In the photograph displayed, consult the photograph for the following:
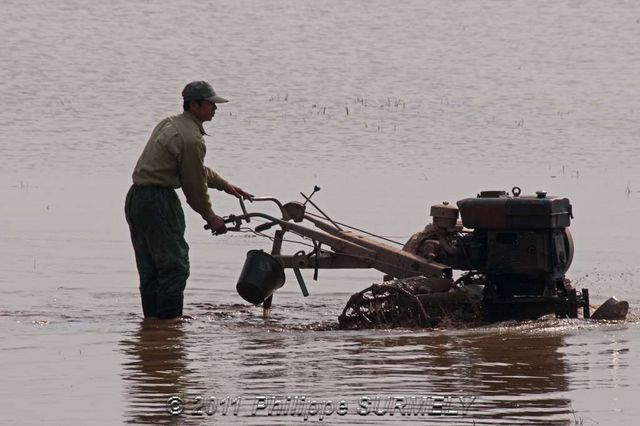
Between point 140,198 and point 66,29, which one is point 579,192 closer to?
point 140,198

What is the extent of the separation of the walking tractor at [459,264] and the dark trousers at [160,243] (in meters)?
0.38

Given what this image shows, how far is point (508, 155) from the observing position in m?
24.5

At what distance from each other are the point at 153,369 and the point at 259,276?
1996mm

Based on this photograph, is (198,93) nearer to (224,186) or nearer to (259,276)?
(224,186)

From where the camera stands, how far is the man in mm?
12516

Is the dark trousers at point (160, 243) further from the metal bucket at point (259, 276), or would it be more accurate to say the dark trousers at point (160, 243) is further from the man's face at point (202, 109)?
the man's face at point (202, 109)

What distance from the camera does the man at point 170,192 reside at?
12516 mm

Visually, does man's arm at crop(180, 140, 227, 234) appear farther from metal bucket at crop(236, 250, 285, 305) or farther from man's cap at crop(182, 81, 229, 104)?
metal bucket at crop(236, 250, 285, 305)

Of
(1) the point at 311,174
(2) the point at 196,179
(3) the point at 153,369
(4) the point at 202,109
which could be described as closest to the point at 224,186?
(2) the point at 196,179

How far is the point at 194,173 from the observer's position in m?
12.5

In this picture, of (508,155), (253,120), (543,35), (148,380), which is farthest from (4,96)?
(148,380)

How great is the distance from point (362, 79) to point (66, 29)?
8.22 metres

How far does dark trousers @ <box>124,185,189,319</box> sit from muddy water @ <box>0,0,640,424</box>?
223mm

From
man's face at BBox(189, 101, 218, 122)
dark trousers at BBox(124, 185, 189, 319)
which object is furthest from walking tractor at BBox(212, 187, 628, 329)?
man's face at BBox(189, 101, 218, 122)
